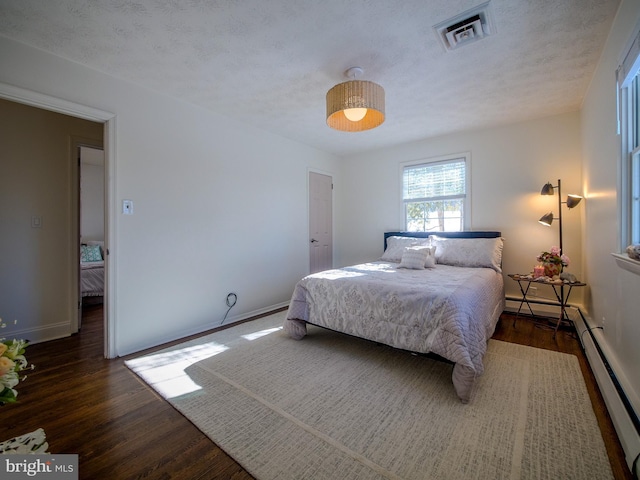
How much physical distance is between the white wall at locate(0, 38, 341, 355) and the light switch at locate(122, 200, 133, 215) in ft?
0.15

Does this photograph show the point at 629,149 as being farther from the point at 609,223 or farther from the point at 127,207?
the point at 127,207

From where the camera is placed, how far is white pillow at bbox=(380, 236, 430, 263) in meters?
3.99

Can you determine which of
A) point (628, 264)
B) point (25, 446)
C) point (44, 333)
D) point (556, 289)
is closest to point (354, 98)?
point (628, 264)

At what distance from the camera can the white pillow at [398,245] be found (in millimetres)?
3986

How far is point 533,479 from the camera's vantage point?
1.27 m

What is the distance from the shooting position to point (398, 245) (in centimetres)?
413

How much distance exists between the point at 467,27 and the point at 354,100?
85cm

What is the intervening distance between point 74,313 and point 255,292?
1.95 metres

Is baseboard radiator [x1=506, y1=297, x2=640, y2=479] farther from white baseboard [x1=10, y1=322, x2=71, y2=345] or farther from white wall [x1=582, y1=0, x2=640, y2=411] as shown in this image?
white baseboard [x1=10, y1=322, x2=71, y2=345]

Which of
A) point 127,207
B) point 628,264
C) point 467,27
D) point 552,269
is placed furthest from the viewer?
point 552,269

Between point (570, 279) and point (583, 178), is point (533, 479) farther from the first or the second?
point (583, 178)

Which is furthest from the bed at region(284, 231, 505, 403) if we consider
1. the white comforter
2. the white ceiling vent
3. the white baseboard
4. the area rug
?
the white baseboard

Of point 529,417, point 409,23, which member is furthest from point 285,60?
point 529,417

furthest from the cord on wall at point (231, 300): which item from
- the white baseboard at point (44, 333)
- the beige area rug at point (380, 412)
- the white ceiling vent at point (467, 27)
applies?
the white ceiling vent at point (467, 27)
